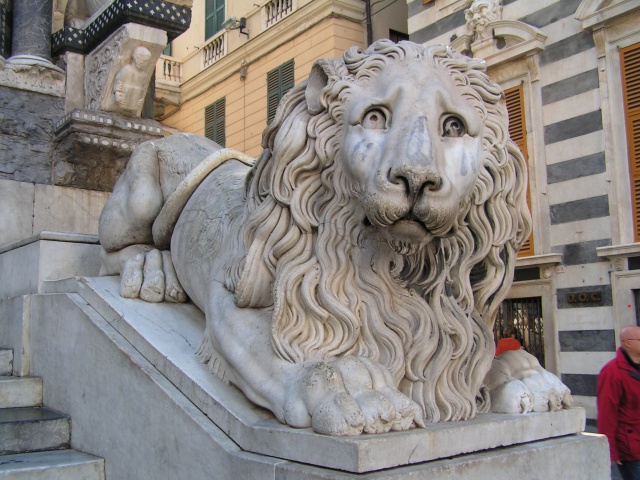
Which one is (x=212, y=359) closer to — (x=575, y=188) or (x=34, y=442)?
(x=34, y=442)

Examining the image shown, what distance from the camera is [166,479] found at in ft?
8.95

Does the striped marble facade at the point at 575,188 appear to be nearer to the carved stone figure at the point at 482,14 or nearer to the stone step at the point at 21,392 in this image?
the carved stone figure at the point at 482,14

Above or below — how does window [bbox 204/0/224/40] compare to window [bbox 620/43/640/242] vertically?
above

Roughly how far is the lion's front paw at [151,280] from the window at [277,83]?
15.2 metres

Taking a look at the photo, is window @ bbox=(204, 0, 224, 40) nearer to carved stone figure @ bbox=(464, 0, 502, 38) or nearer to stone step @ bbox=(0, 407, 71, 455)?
carved stone figure @ bbox=(464, 0, 502, 38)

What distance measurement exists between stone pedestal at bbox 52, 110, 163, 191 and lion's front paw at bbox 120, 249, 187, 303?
2.97 m

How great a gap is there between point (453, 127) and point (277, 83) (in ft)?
56.7

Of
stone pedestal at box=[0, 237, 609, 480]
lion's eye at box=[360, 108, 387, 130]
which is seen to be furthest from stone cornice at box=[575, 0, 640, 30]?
lion's eye at box=[360, 108, 387, 130]

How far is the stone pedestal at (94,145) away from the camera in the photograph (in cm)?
635

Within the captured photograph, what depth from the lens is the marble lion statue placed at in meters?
2.30

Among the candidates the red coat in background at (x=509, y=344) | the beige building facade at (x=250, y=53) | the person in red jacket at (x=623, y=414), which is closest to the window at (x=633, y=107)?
the red coat in background at (x=509, y=344)

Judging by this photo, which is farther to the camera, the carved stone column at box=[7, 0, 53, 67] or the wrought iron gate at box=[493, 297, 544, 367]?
the wrought iron gate at box=[493, 297, 544, 367]

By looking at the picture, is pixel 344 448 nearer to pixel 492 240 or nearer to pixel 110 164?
pixel 492 240

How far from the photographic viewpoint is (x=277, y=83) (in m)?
19.2
